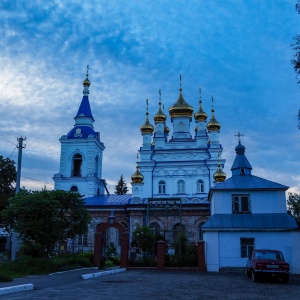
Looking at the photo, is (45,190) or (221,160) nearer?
(45,190)

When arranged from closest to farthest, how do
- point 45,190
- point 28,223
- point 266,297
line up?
point 266,297 → point 28,223 → point 45,190

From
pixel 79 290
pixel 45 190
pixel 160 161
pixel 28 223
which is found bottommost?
pixel 79 290

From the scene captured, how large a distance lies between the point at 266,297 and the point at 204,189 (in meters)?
29.2

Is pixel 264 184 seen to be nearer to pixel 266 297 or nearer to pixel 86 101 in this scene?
pixel 266 297

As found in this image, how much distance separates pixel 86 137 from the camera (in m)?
43.3

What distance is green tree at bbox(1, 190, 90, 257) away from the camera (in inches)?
850

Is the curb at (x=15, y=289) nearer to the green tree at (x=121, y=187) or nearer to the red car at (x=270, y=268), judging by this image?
the red car at (x=270, y=268)

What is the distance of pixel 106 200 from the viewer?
1588 inches

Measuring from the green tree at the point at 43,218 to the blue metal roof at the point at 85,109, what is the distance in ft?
74.2

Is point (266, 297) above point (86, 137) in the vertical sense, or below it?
below

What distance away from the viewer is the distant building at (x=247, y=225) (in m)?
21.9

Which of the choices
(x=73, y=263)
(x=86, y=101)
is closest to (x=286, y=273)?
(x=73, y=263)

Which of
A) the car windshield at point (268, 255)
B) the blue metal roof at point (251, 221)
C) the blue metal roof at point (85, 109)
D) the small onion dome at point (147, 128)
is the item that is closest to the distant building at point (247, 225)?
the blue metal roof at point (251, 221)

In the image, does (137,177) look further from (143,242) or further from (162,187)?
(143,242)
